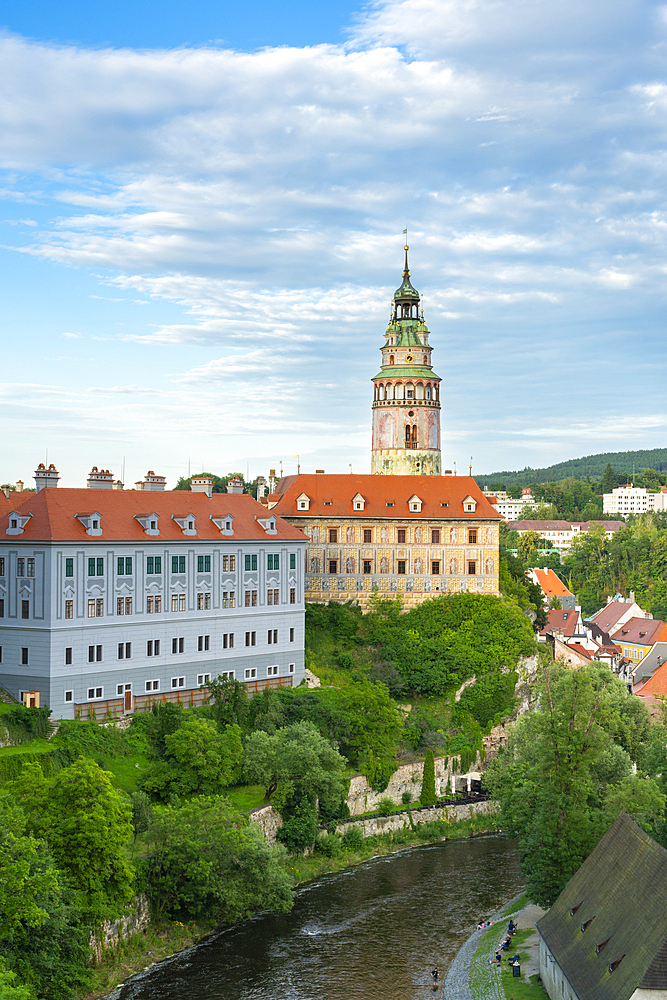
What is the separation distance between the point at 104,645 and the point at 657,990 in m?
36.5

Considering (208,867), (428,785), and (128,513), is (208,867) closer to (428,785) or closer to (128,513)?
(428,785)

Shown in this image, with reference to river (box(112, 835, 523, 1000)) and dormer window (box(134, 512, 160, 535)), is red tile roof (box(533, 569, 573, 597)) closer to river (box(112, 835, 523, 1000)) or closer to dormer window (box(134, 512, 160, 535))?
river (box(112, 835, 523, 1000))

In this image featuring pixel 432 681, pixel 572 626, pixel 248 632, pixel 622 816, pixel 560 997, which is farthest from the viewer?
pixel 572 626

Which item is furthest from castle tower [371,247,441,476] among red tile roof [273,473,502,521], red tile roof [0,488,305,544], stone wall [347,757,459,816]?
stone wall [347,757,459,816]

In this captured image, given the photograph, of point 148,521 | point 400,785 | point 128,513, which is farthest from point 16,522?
point 400,785

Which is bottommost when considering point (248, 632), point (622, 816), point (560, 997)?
point (560, 997)

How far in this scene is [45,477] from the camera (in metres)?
63.4

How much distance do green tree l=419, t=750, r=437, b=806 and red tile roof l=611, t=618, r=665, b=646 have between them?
173 feet

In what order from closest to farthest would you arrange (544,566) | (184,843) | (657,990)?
(657,990), (184,843), (544,566)

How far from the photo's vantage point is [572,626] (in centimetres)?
11675

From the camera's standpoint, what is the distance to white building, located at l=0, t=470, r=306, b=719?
5750 cm

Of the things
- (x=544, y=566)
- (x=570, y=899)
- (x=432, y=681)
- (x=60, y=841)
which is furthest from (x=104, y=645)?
(x=544, y=566)

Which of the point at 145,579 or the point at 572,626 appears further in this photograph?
the point at 572,626

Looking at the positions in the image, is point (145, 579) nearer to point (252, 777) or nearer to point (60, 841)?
point (252, 777)
